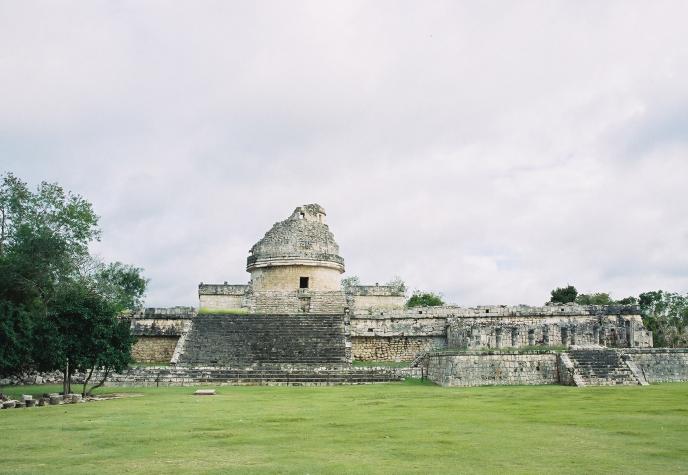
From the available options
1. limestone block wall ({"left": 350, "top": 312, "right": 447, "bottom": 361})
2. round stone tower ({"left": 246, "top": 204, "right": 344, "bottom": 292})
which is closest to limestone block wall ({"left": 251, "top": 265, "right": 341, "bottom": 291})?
round stone tower ({"left": 246, "top": 204, "right": 344, "bottom": 292})

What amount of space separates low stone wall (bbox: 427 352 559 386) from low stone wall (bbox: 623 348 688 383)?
2988mm

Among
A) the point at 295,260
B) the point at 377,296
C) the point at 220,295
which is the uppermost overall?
the point at 295,260

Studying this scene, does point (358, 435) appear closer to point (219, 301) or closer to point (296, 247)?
point (296, 247)

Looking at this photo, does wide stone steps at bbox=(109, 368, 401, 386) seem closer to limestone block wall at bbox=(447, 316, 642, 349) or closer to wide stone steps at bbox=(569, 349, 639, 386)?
limestone block wall at bbox=(447, 316, 642, 349)

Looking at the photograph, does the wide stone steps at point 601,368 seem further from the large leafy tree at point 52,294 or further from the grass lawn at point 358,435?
the large leafy tree at point 52,294

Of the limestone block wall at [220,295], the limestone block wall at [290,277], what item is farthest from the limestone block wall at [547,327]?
the limestone block wall at [220,295]

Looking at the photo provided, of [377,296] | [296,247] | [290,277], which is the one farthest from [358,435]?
[377,296]

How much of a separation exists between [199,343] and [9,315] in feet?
26.3

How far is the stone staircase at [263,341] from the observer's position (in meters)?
23.4

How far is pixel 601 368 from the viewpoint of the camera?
19.9 m

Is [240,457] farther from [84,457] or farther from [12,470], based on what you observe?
[12,470]

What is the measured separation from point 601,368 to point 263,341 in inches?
477

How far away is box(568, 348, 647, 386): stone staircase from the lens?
1934 cm

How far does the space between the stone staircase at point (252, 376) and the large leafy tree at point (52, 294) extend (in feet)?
6.18
